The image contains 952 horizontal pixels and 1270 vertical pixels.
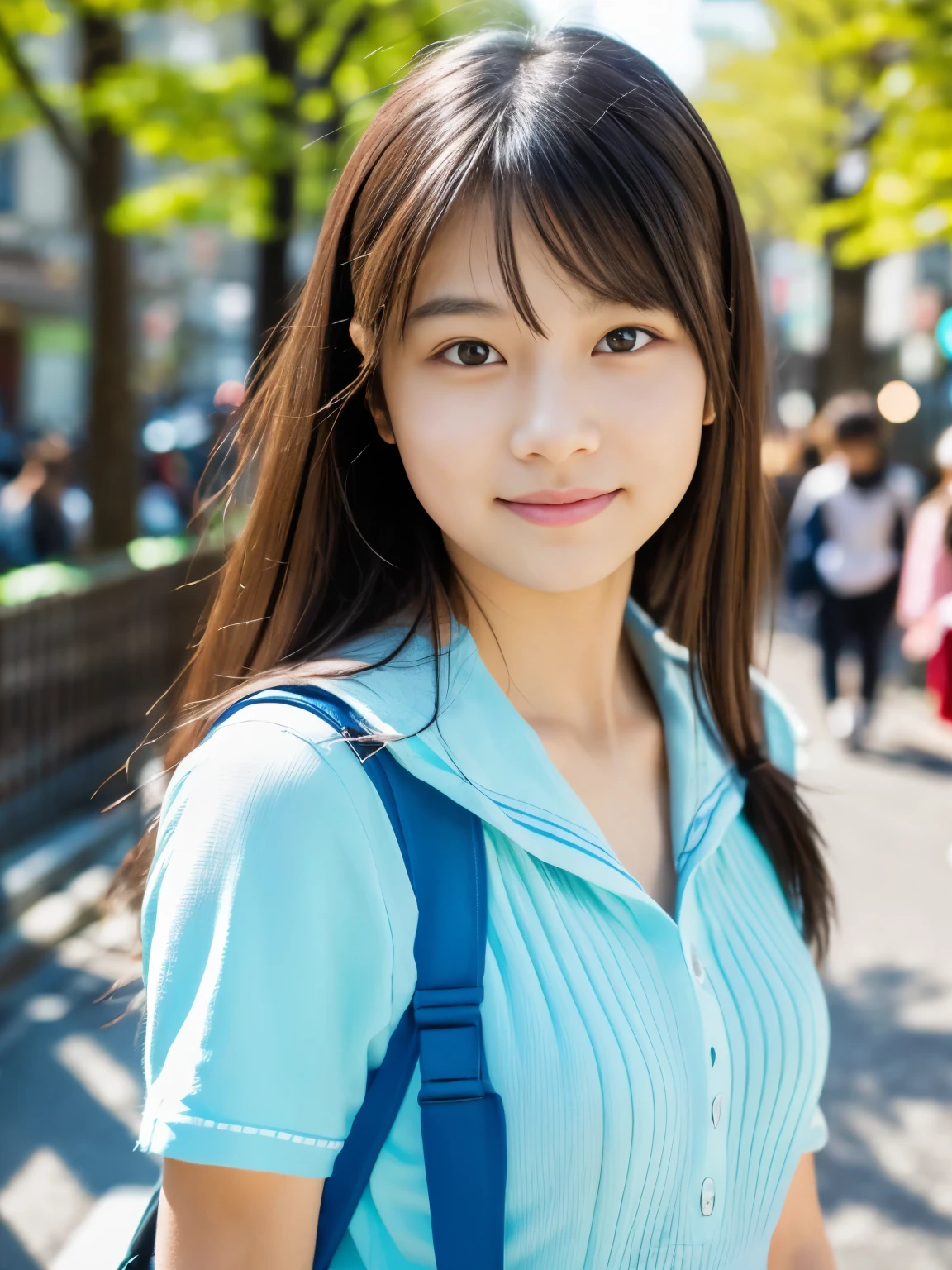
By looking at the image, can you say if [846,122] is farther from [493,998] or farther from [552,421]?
Answer: [493,998]

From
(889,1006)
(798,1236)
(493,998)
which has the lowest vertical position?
(889,1006)

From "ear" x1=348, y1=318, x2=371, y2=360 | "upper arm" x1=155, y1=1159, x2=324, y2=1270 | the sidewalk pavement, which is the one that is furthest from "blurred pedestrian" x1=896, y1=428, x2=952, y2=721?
"upper arm" x1=155, y1=1159, x2=324, y2=1270

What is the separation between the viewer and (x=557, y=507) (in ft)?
4.33

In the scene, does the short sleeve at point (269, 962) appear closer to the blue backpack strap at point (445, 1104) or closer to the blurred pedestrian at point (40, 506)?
the blue backpack strap at point (445, 1104)

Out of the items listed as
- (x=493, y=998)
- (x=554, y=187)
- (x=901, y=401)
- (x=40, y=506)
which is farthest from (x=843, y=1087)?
(x=901, y=401)

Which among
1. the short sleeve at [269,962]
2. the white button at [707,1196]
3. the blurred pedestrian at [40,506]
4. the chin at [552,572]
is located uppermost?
the chin at [552,572]

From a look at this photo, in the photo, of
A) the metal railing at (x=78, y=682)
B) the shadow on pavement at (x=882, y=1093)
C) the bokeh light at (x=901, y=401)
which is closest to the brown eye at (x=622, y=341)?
the shadow on pavement at (x=882, y=1093)

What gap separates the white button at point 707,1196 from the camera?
1318mm

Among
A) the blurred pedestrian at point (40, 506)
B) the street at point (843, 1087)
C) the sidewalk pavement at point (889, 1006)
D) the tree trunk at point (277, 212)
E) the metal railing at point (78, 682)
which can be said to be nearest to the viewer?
the street at point (843, 1087)

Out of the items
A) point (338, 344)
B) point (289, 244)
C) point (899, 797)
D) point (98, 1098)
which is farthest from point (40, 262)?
point (338, 344)

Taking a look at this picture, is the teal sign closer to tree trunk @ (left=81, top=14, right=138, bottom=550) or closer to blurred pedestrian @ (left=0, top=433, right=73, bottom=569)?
tree trunk @ (left=81, top=14, right=138, bottom=550)

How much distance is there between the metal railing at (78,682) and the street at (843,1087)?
89cm

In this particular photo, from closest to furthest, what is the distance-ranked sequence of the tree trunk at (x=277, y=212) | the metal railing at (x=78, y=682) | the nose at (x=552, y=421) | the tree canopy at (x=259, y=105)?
the nose at (x=552, y=421), the metal railing at (x=78, y=682), the tree canopy at (x=259, y=105), the tree trunk at (x=277, y=212)

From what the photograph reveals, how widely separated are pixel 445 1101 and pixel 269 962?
0.19m
